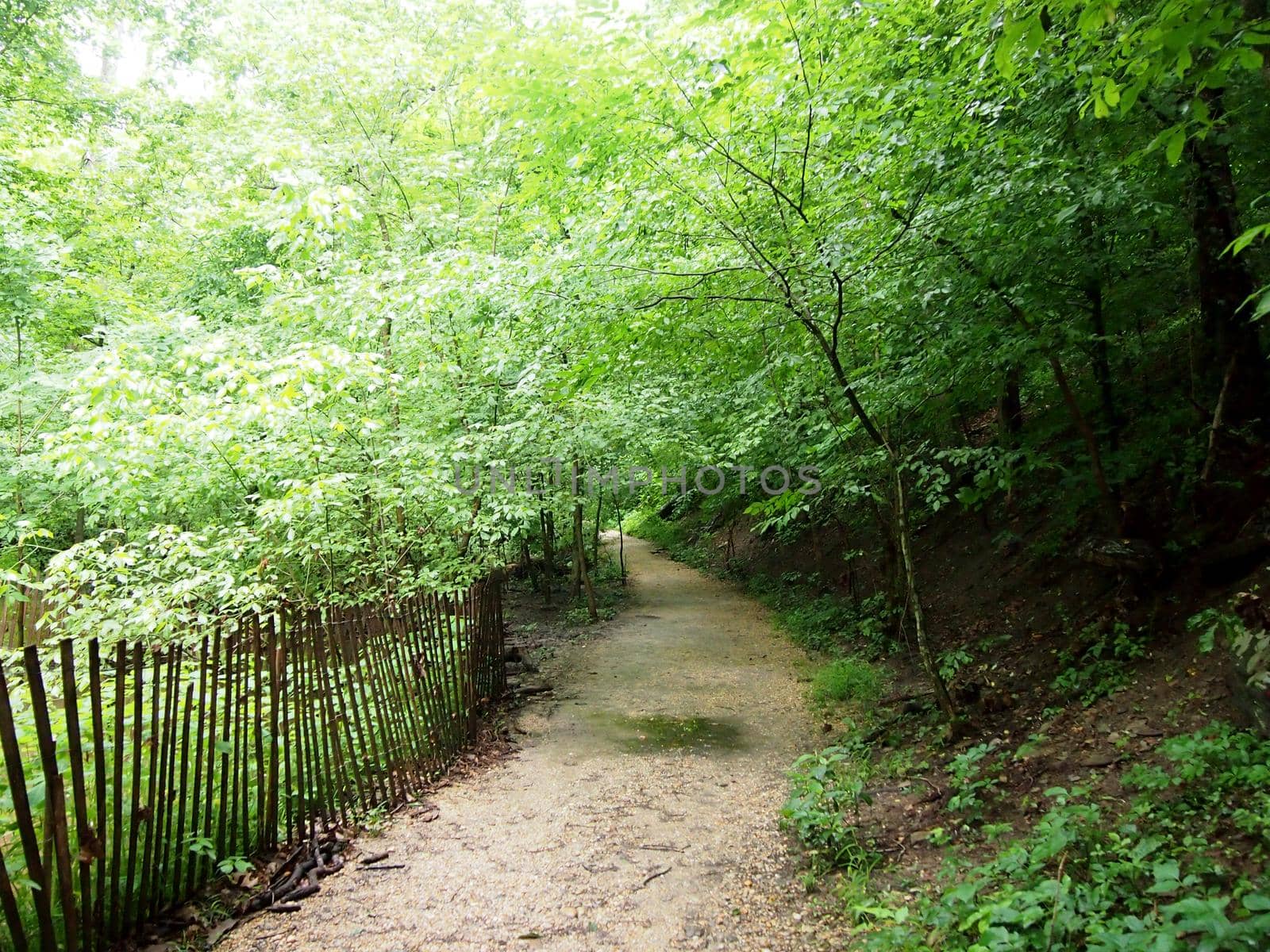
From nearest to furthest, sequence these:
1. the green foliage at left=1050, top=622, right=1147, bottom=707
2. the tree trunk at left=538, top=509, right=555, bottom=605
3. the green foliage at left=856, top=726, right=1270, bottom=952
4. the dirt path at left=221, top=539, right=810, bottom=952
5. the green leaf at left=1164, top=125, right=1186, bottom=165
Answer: the green foliage at left=856, top=726, right=1270, bottom=952 → the green leaf at left=1164, top=125, right=1186, bottom=165 → the dirt path at left=221, top=539, right=810, bottom=952 → the green foliage at left=1050, top=622, right=1147, bottom=707 → the tree trunk at left=538, top=509, right=555, bottom=605

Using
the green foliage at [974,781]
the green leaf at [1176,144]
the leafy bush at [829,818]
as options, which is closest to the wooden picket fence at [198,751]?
the leafy bush at [829,818]

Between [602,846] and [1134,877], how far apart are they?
3.06 m

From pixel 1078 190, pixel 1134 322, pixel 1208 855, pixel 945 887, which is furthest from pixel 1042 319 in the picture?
pixel 945 887

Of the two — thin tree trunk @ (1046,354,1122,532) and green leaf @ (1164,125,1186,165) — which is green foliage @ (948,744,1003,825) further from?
green leaf @ (1164,125,1186,165)

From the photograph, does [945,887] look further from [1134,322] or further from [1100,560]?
[1134,322]

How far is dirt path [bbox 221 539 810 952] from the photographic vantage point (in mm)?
3541

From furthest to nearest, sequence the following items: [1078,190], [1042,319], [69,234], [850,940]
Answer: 1. [69,234]
2. [1042,319]
3. [1078,190]
4. [850,940]

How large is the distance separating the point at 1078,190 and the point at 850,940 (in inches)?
179

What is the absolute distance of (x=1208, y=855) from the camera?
9.23 ft

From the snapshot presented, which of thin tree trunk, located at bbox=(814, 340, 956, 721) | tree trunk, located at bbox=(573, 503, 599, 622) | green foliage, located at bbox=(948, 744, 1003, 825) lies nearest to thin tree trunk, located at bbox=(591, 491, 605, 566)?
tree trunk, located at bbox=(573, 503, 599, 622)

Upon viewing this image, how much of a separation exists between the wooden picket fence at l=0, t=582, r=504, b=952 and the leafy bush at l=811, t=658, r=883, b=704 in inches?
169

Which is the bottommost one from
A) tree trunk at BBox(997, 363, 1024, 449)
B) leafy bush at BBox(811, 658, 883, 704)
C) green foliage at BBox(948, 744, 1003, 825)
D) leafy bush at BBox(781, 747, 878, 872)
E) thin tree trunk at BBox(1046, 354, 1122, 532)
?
leafy bush at BBox(811, 658, 883, 704)

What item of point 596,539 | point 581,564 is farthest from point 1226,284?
point 596,539

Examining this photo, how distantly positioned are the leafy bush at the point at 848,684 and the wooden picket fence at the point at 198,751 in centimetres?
430
